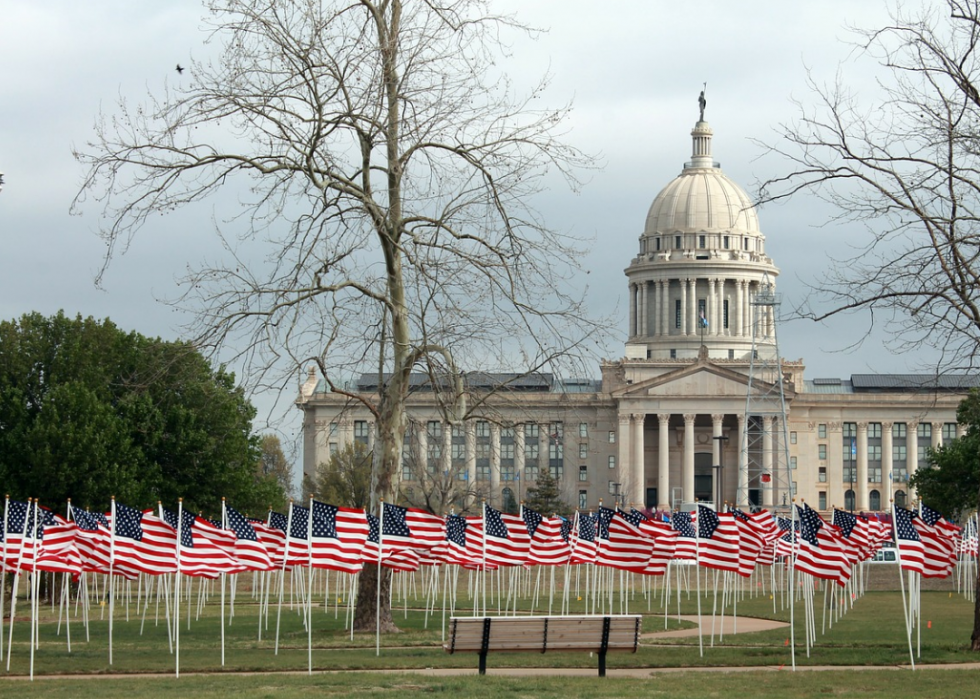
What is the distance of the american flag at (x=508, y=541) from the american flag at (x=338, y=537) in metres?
5.04

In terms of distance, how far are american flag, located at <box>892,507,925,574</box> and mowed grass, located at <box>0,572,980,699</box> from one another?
1.69 metres

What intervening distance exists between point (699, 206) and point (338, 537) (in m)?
142

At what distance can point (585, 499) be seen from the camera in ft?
500

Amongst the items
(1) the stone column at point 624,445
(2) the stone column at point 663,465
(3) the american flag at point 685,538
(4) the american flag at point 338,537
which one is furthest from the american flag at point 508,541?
(1) the stone column at point 624,445

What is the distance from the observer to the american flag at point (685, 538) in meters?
31.6

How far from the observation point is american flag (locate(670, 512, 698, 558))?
1246 inches

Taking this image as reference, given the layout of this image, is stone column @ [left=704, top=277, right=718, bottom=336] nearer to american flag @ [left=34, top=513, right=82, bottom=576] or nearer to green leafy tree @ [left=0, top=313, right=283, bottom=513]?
green leafy tree @ [left=0, top=313, right=283, bottom=513]

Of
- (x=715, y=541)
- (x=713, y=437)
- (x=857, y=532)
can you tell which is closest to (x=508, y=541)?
(x=715, y=541)

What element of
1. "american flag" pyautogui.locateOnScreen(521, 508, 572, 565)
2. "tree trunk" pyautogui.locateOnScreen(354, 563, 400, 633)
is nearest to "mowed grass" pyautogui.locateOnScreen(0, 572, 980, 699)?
"tree trunk" pyautogui.locateOnScreen(354, 563, 400, 633)

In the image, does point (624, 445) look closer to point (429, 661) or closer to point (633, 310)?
point (633, 310)

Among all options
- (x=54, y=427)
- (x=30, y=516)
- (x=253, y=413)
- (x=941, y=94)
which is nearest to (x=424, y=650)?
(x=30, y=516)

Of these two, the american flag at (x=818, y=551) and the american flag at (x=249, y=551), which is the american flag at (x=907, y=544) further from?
the american flag at (x=249, y=551)

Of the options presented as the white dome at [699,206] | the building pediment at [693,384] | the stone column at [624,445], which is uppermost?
the white dome at [699,206]

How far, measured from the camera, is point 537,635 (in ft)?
82.9
